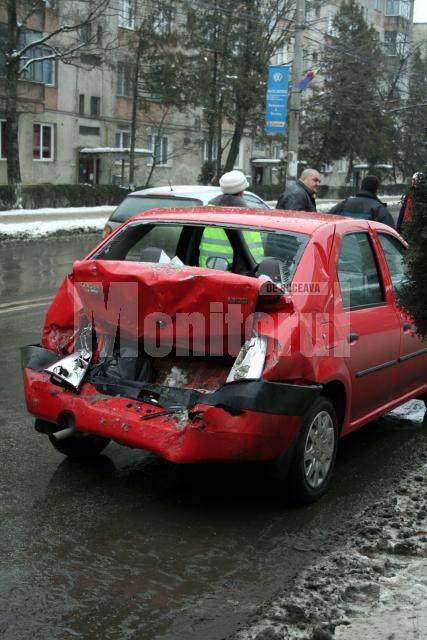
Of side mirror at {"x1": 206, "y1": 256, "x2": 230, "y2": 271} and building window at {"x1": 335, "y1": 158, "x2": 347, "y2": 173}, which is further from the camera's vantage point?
building window at {"x1": 335, "y1": 158, "x2": 347, "y2": 173}

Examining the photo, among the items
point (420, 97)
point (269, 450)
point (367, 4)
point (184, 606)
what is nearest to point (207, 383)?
point (269, 450)

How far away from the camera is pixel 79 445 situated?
223 inches

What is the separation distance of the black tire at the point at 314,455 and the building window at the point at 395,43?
69.9 meters

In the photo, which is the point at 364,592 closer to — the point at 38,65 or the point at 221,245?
the point at 221,245

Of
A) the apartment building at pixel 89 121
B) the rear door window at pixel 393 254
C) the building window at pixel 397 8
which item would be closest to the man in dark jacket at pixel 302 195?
the rear door window at pixel 393 254

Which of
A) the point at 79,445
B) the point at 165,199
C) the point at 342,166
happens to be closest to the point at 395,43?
the point at 342,166

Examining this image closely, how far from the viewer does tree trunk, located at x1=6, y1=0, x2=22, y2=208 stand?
31672 mm

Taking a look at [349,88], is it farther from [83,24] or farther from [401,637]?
[401,637]

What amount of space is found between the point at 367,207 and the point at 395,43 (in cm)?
6634

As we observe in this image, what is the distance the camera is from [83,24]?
30.8 meters

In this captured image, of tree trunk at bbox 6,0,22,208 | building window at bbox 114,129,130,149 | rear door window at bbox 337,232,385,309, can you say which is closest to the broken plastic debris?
rear door window at bbox 337,232,385,309

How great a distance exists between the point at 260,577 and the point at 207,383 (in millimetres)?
1349

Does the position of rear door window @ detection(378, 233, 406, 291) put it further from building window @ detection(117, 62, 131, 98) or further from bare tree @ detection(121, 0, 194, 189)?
building window @ detection(117, 62, 131, 98)

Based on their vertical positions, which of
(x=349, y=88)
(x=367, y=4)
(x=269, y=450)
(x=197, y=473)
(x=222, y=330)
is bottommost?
(x=197, y=473)
